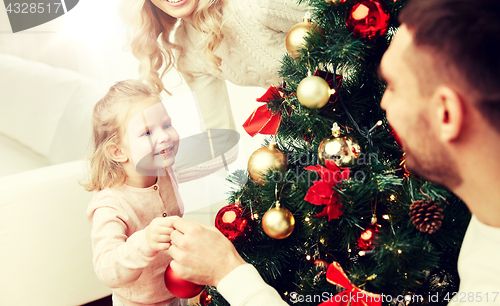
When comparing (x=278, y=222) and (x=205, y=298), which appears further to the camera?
(x=205, y=298)

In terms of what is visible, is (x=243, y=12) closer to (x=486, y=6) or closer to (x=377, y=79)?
(x=377, y=79)

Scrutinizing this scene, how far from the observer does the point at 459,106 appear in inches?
12.0

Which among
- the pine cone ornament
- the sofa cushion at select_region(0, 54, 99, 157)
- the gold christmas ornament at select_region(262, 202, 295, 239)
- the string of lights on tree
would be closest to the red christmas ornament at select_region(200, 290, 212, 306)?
the string of lights on tree

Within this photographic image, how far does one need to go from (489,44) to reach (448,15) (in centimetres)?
4

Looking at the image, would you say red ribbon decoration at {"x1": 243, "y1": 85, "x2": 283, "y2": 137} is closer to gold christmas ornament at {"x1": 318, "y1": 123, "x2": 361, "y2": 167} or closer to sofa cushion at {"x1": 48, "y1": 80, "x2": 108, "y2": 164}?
gold christmas ornament at {"x1": 318, "y1": 123, "x2": 361, "y2": 167}

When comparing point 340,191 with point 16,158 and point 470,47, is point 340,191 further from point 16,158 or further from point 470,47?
point 16,158

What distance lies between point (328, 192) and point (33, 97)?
1035mm

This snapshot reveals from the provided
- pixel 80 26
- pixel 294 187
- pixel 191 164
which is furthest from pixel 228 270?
pixel 80 26

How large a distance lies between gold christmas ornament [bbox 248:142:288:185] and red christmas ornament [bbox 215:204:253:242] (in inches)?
3.1

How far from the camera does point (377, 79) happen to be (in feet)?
2.01

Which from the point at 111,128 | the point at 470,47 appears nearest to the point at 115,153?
the point at 111,128

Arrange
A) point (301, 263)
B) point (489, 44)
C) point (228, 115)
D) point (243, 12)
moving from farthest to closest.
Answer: point (228, 115) < point (243, 12) < point (301, 263) < point (489, 44)

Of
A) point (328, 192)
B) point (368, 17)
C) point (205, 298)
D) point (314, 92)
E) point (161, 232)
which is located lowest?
point (205, 298)

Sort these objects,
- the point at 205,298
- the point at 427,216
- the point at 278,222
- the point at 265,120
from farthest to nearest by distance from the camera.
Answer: the point at 205,298, the point at 265,120, the point at 278,222, the point at 427,216
